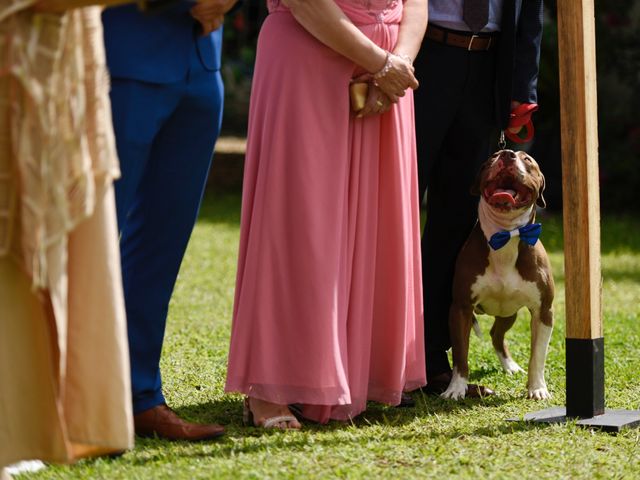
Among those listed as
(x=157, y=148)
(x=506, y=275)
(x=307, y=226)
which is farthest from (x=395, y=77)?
(x=506, y=275)

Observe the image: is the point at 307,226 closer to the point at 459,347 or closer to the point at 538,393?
the point at 459,347

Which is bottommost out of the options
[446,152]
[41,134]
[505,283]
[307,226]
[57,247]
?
[505,283]

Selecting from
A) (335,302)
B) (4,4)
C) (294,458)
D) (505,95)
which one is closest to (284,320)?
(335,302)

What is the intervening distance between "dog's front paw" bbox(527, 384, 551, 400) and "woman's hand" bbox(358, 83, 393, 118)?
1.49 metres

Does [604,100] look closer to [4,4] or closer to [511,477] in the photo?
[511,477]

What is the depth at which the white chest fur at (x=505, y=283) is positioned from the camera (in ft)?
17.4

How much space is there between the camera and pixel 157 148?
13.3 ft

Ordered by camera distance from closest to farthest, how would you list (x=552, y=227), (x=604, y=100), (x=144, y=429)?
(x=144, y=429) → (x=552, y=227) → (x=604, y=100)

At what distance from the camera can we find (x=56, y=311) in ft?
10.2

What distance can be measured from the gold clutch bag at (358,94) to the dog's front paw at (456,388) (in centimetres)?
138

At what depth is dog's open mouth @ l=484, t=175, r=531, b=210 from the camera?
201 inches

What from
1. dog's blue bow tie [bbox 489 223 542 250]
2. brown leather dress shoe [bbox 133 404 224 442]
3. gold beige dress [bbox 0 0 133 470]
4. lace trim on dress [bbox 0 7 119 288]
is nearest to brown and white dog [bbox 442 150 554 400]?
dog's blue bow tie [bbox 489 223 542 250]

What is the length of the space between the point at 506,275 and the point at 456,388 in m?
0.54

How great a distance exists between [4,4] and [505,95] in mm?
Result: 2770
